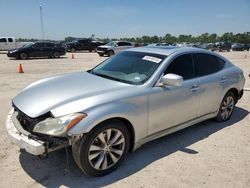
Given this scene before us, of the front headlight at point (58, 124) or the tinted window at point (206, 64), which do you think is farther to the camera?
the tinted window at point (206, 64)

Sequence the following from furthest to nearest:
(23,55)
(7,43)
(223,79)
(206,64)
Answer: (7,43) → (23,55) → (223,79) → (206,64)

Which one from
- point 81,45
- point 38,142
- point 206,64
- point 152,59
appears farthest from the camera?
point 81,45

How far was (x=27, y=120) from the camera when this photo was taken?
3400 mm

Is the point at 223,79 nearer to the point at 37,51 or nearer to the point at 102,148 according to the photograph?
the point at 102,148

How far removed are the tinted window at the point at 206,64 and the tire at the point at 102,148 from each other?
2094 mm

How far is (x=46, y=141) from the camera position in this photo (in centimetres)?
306

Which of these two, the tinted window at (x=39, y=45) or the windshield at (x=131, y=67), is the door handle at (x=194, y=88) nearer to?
the windshield at (x=131, y=67)

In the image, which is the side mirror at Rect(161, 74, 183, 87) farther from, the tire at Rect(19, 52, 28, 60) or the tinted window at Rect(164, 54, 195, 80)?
the tire at Rect(19, 52, 28, 60)

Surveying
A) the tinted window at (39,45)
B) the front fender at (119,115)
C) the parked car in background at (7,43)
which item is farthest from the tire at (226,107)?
the parked car in background at (7,43)

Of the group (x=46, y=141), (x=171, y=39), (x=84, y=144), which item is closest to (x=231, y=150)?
(x=84, y=144)

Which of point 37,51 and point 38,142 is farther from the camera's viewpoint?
point 37,51

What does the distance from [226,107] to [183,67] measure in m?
1.82

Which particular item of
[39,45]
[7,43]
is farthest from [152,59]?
[7,43]

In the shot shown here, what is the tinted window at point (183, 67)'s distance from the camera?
14.2 ft
